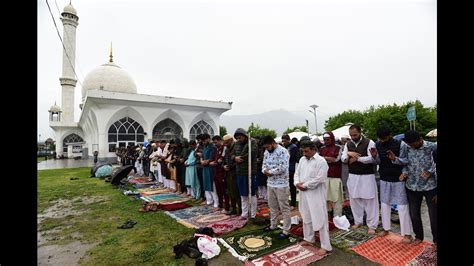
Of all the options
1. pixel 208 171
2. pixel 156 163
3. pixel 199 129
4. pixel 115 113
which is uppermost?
pixel 115 113

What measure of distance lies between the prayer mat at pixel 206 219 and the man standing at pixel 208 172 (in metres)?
0.69

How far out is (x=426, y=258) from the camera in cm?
312

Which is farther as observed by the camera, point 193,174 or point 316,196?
point 193,174

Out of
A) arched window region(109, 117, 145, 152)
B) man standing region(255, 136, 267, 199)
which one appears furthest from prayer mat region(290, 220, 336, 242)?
arched window region(109, 117, 145, 152)

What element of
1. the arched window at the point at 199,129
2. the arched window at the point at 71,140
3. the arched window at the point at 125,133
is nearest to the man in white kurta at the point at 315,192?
the arched window at the point at 125,133

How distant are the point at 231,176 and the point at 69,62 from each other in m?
34.6

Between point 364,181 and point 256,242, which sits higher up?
point 364,181

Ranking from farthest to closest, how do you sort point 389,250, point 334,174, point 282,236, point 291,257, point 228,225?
point 334,174
point 228,225
point 282,236
point 389,250
point 291,257

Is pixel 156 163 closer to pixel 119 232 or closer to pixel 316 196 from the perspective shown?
pixel 119 232

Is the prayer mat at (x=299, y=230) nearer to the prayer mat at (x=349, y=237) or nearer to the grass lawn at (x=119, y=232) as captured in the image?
the prayer mat at (x=349, y=237)

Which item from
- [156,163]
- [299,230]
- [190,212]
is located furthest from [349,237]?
[156,163]

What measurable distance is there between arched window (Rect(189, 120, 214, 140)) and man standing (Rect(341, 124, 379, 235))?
949 inches

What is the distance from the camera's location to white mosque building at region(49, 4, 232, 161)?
21047 mm
